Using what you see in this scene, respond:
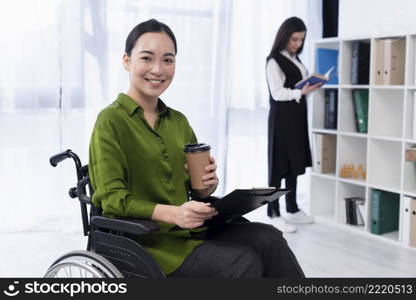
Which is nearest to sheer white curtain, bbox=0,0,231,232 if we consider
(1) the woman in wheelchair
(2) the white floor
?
(2) the white floor

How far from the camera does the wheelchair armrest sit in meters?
1.42

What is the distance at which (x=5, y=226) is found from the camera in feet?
11.5

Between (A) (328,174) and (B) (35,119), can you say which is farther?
(A) (328,174)

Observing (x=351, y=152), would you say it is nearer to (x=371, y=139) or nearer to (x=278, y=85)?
(x=371, y=139)

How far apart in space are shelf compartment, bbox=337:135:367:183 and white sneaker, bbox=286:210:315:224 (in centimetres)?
36

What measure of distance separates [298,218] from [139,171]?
235cm

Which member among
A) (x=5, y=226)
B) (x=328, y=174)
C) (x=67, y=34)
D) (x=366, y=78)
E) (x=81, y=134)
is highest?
(x=67, y=34)

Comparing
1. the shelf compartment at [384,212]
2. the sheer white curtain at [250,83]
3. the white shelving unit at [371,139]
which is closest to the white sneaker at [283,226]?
the white shelving unit at [371,139]

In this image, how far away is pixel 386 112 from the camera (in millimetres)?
Result: 3451

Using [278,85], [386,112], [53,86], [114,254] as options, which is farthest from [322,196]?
[114,254]

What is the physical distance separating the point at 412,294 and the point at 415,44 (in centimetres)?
186

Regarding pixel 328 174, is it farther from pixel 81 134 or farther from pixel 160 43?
pixel 160 43

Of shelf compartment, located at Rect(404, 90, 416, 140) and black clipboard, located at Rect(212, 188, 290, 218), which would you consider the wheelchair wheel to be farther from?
shelf compartment, located at Rect(404, 90, 416, 140)

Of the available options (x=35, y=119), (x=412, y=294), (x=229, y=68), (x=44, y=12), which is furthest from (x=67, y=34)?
(x=412, y=294)
